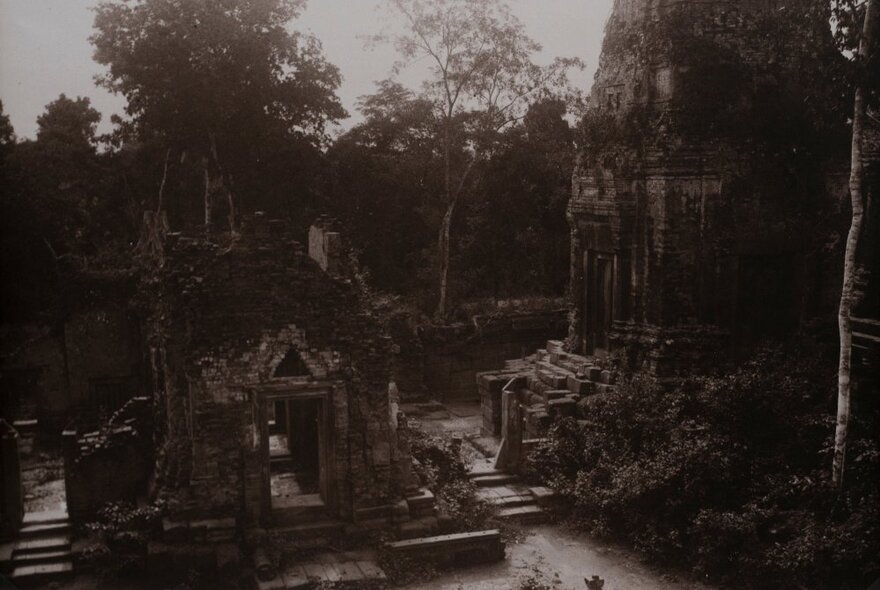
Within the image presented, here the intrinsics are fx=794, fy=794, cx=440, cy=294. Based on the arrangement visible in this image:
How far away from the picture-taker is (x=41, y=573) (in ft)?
35.8

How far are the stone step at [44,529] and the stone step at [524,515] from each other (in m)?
6.75

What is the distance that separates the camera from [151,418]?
41.7 feet

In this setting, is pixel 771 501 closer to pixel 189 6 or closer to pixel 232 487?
pixel 232 487

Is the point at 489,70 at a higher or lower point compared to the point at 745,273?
higher

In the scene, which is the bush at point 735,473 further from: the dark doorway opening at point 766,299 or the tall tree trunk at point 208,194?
the tall tree trunk at point 208,194

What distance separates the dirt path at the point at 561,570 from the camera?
11180 mm

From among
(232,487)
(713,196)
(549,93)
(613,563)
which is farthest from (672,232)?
(549,93)

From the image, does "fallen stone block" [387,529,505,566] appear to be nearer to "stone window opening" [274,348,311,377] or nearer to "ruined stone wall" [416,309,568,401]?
"stone window opening" [274,348,311,377]

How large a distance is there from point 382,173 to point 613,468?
17613mm

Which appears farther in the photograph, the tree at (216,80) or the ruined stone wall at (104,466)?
the tree at (216,80)

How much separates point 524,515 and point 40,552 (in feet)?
24.5

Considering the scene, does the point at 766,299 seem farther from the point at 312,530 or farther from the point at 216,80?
the point at 216,80

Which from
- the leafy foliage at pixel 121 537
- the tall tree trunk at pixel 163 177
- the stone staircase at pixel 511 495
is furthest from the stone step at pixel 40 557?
the tall tree trunk at pixel 163 177

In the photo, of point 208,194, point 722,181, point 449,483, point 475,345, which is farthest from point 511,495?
point 208,194
